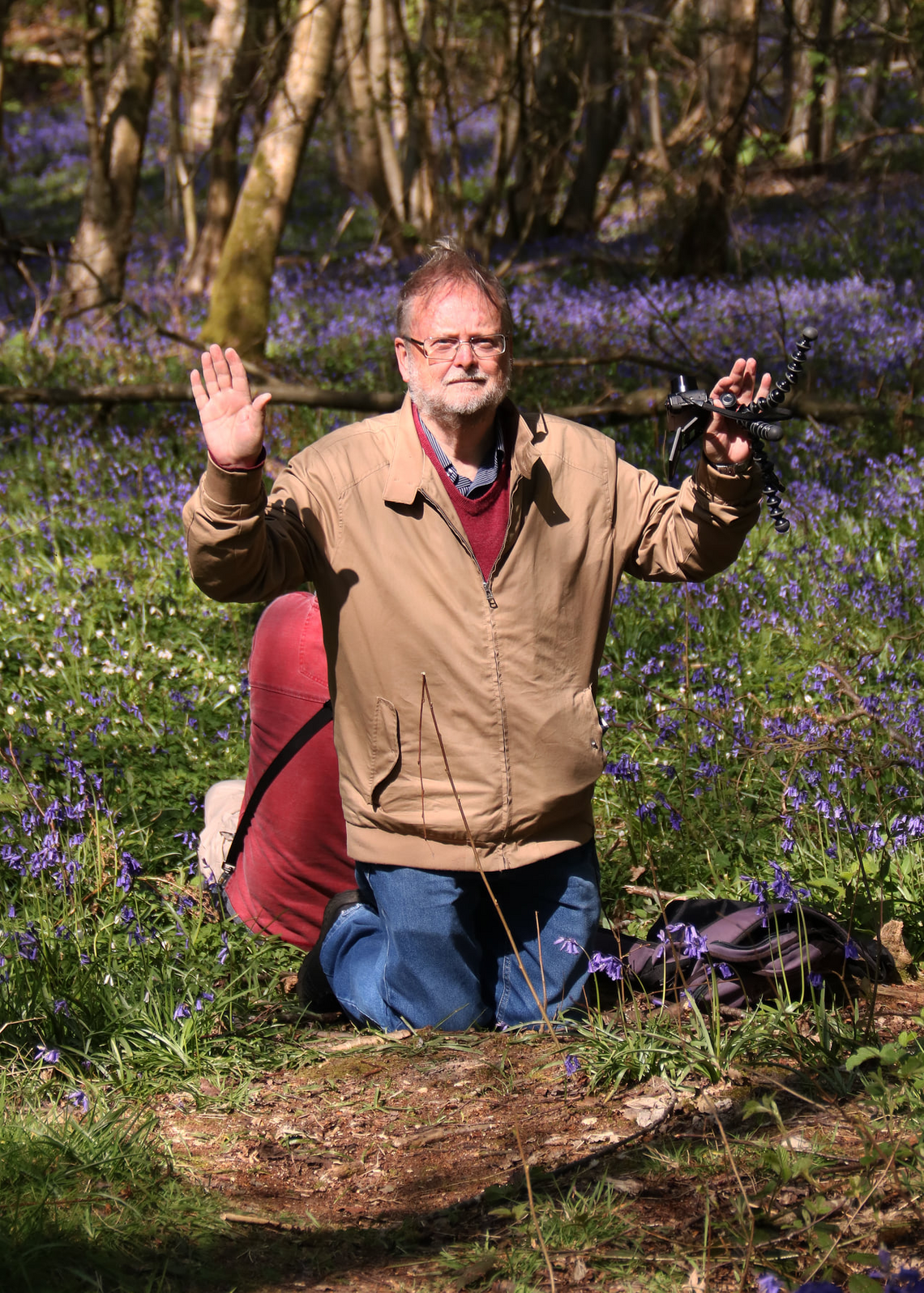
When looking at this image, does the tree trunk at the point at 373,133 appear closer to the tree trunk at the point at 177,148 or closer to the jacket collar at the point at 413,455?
the tree trunk at the point at 177,148

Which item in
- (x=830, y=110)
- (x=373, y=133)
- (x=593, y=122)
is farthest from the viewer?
(x=830, y=110)

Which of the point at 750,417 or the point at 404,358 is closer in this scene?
the point at 750,417

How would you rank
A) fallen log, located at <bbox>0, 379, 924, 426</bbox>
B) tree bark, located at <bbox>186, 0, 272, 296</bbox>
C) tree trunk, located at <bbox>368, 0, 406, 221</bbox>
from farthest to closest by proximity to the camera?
tree trunk, located at <bbox>368, 0, 406, 221</bbox> → tree bark, located at <bbox>186, 0, 272, 296</bbox> → fallen log, located at <bbox>0, 379, 924, 426</bbox>

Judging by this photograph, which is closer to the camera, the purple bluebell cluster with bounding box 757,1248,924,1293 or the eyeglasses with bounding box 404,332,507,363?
the purple bluebell cluster with bounding box 757,1248,924,1293

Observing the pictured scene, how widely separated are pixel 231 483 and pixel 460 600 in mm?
725

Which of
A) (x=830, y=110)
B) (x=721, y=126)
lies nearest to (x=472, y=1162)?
(x=721, y=126)

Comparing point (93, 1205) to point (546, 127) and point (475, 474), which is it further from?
point (546, 127)

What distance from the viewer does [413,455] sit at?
132 inches

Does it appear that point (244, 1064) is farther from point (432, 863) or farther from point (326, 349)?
point (326, 349)

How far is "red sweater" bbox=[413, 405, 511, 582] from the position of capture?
3373 millimetres

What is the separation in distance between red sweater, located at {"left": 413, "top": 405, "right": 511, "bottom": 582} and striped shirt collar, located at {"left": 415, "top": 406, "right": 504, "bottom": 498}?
10mm

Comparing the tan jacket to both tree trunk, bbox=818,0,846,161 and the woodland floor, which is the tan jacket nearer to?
the woodland floor

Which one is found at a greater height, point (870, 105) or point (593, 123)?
point (870, 105)

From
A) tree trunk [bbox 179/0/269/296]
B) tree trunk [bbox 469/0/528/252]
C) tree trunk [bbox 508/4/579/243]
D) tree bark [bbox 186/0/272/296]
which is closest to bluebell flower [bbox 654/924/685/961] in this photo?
tree trunk [bbox 469/0/528/252]
